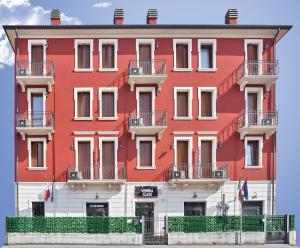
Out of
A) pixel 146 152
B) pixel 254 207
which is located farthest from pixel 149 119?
pixel 254 207

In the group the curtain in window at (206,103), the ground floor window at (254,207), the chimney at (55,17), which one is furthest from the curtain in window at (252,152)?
the chimney at (55,17)

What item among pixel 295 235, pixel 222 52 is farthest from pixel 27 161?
pixel 295 235

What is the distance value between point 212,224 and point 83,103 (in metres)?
12.4

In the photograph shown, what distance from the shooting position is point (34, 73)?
98.6ft

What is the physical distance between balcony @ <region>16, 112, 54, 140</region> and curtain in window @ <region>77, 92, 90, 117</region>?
2.09 metres

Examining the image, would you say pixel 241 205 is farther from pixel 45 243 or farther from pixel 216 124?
pixel 45 243

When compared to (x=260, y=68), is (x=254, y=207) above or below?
below

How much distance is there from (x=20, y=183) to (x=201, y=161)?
12.9 metres

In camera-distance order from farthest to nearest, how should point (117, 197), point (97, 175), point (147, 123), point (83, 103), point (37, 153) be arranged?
point (83, 103) → point (37, 153) → point (147, 123) → point (117, 197) → point (97, 175)

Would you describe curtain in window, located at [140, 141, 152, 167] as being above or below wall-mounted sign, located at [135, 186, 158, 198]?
above

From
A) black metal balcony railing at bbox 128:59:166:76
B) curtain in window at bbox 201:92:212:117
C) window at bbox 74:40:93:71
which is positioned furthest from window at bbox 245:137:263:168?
window at bbox 74:40:93:71

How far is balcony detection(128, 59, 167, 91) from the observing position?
29.5 metres

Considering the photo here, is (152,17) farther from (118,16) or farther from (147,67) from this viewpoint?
(147,67)

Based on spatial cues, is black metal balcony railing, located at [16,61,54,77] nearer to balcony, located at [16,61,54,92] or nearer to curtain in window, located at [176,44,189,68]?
balcony, located at [16,61,54,92]
